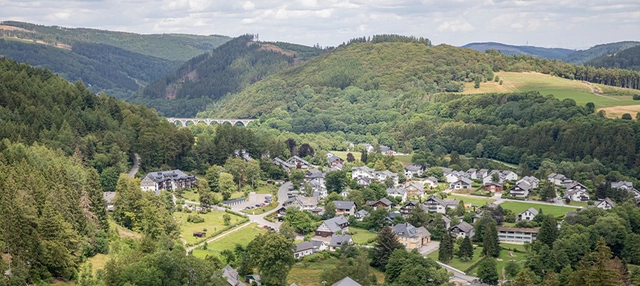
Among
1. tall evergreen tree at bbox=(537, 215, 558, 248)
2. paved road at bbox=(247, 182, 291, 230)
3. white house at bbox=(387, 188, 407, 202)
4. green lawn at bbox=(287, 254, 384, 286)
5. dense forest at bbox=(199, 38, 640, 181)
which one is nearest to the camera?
green lawn at bbox=(287, 254, 384, 286)

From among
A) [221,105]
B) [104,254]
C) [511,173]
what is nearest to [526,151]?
[511,173]

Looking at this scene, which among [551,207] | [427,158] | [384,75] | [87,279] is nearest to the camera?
[87,279]

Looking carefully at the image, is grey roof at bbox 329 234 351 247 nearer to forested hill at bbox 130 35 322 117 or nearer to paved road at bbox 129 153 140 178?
paved road at bbox 129 153 140 178

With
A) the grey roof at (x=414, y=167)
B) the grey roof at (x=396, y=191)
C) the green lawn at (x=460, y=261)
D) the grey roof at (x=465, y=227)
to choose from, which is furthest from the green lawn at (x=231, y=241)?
the grey roof at (x=414, y=167)

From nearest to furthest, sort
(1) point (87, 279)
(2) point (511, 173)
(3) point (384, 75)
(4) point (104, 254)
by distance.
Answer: (1) point (87, 279), (4) point (104, 254), (2) point (511, 173), (3) point (384, 75)

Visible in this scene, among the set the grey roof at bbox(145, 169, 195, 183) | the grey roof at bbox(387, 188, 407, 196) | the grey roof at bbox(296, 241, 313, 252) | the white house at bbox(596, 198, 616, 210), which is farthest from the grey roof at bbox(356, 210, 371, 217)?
the white house at bbox(596, 198, 616, 210)

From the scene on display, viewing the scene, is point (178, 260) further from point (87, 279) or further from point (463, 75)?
point (463, 75)

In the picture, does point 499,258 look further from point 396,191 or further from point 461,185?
point 461,185
